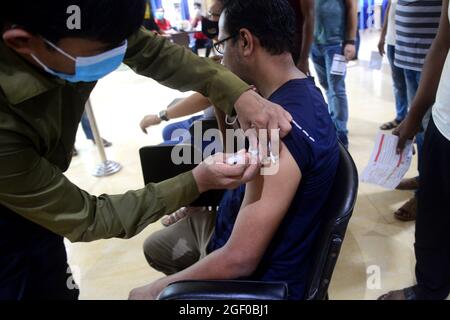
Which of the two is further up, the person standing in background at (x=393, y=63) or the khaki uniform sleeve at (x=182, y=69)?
the khaki uniform sleeve at (x=182, y=69)

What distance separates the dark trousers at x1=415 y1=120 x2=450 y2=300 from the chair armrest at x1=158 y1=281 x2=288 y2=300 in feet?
2.22

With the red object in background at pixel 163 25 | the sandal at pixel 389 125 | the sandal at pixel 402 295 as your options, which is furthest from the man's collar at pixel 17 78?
the red object in background at pixel 163 25

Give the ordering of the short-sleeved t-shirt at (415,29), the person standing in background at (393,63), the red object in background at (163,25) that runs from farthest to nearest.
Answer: the red object in background at (163,25) → the person standing in background at (393,63) → the short-sleeved t-shirt at (415,29)

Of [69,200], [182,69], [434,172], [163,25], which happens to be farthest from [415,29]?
[163,25]

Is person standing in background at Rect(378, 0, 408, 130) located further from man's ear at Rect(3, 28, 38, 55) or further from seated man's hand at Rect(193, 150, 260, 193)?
man's ear at Rect(3, 28, 38, 55)

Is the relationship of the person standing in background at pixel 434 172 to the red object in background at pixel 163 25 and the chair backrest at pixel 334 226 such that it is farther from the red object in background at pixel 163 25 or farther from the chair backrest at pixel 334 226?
the red object in background at pixel 163 25

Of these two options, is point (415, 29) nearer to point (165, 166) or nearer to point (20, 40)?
point (165, 166)

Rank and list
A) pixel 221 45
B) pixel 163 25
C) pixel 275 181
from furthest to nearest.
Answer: pixel 163 25 → pixel 221 45 → pixel 275 181

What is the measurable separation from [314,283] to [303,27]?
1.72 meters

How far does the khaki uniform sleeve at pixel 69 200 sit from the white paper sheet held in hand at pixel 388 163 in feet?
2.75

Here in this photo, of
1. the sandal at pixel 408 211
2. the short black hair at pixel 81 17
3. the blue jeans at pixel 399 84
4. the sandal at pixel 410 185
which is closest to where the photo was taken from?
the short black hair at pixel 81 17

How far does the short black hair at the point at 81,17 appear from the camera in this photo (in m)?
0.56

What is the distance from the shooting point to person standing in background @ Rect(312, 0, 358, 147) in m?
2.50

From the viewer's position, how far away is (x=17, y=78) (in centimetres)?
66
